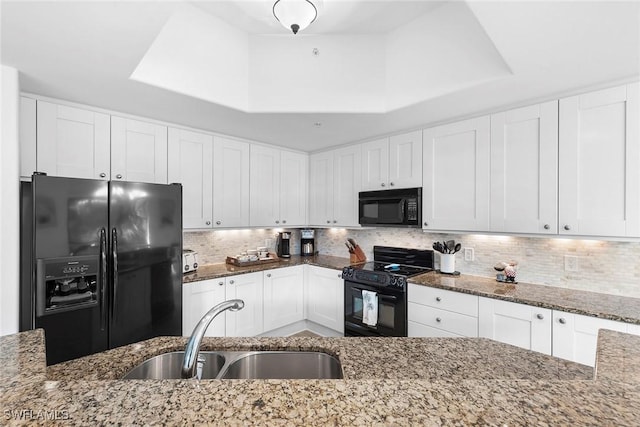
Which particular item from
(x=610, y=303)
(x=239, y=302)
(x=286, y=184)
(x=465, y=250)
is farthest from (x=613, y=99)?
(x=286, y=184)

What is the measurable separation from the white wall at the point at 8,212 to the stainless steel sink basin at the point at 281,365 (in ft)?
4.95

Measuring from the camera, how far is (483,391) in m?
0.62

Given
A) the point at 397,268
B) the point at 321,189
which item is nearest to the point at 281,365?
the point at 397,268

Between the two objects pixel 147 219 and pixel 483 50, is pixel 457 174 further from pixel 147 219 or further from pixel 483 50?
pixel 147 219

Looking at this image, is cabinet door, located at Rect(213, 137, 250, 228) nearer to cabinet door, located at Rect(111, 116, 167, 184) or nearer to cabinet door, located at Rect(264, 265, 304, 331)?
cabinet door, located at Rect(111, 116, 167, 184)

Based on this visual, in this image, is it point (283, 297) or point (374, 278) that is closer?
point (374, 278)

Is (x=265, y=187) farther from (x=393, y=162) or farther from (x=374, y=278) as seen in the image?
(x=374, y=278)

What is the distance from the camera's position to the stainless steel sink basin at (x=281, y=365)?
118 centimetres

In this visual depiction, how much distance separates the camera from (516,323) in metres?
2.09

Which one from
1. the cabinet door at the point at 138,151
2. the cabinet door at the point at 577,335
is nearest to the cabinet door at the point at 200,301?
the cabinet door at the point at 138,151

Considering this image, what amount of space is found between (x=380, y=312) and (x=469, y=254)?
1.04 meters

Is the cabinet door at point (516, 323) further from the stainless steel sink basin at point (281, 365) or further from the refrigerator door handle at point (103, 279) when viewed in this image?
the refrigerator door handle at point (103, 279)

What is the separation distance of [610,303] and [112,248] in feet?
11.0

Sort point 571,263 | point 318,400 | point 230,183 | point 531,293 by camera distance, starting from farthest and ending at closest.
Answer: point 230,183, point 571,263, point 531,293, point 318,400
